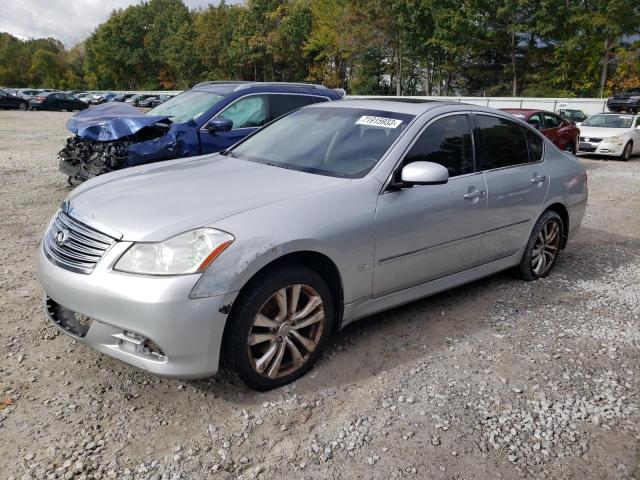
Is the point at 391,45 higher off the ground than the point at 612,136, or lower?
higher

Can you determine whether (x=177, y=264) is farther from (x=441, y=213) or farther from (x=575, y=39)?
(x=575, y=39)

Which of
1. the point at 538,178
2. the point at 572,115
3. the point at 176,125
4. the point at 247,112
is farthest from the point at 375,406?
the point at 572,115

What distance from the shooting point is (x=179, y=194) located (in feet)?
10.4

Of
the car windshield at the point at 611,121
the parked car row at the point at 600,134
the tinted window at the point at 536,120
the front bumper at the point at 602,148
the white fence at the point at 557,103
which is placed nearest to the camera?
the tinted window at the point at 536,120

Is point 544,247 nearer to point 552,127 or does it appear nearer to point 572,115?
point 552,127

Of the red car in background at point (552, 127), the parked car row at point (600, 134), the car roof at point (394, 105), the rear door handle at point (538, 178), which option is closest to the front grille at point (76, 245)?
the car roof at point (394, 105)

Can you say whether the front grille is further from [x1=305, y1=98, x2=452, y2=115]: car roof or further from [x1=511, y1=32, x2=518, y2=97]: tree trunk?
[x1=511, y1=32, x2=518, y2=97]: tree trunk

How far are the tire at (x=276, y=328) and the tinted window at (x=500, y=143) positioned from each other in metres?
1.96

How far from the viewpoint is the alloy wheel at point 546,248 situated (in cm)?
500

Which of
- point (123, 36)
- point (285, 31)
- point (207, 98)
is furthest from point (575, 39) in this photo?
point (123, 36)

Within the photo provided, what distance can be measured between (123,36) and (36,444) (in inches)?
3508

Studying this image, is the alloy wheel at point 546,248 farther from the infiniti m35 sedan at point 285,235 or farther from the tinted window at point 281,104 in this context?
the tinted window at point 281,104

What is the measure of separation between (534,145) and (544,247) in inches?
38.5

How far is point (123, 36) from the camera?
8075cm
